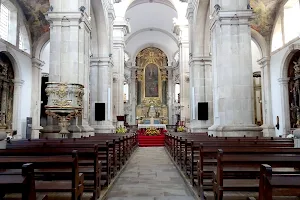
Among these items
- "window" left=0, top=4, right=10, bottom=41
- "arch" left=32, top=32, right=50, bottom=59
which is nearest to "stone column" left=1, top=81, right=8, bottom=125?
"window" left=0, top=4, right=10, bottom=41

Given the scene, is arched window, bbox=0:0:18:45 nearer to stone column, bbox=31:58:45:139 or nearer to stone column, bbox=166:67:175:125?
stone column, bbox=31:58:45:139

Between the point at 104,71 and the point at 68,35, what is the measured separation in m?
5.88

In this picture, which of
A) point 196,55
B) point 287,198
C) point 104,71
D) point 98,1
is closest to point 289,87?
point 196,55

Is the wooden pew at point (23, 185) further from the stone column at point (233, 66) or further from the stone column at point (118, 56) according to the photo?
the stone column at point (118, 56)

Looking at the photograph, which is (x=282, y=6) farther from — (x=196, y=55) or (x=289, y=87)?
(x=196, y=55)

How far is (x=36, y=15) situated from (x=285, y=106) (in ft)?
49.5

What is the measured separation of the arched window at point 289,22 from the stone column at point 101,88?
32.5 feet

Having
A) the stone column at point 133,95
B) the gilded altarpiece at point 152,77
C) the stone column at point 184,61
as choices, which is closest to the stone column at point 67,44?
the stone column at point 184,61

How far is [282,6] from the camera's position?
16.1m

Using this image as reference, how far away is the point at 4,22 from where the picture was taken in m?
15.2

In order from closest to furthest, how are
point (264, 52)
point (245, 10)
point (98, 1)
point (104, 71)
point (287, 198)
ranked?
point (287, 198), point (245, 10), point (98, 1), point (104, 71), point (264, 52)

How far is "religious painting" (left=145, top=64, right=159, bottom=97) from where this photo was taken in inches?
1325

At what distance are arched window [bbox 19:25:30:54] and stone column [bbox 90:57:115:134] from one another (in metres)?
4.73

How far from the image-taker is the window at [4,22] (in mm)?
14895
